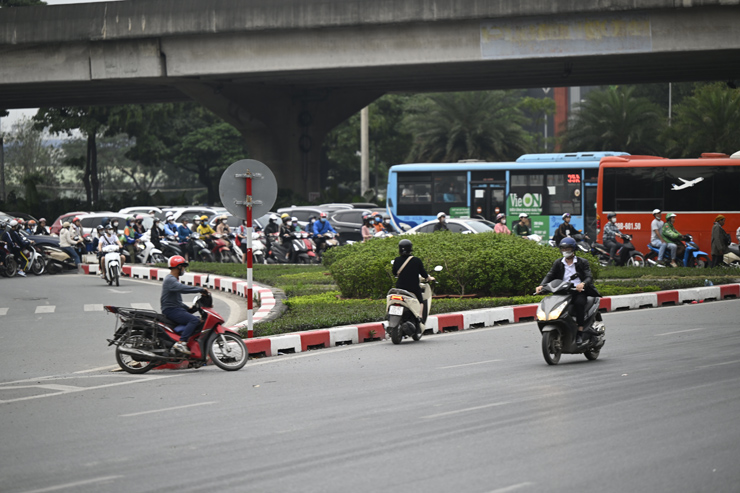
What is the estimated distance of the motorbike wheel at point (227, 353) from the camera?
1112 cm

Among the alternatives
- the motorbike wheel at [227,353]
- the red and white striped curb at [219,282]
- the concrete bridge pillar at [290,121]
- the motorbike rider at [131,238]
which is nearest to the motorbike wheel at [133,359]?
the motorbike wheel at [227,353]

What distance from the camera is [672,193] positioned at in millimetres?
26406

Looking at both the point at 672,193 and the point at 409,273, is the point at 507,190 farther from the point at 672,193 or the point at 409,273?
the point at 409,273

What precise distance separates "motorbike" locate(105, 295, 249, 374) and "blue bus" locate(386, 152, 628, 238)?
2049 cm

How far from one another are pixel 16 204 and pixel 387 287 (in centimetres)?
3321

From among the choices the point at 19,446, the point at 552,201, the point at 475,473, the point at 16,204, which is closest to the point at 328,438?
the point at 475,473

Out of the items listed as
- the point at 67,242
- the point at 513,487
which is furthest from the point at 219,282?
the point at 513,487

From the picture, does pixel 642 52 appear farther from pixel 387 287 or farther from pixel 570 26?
pixel 387 287

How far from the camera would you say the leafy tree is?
4859 centimetres

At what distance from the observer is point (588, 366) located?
1067 cm

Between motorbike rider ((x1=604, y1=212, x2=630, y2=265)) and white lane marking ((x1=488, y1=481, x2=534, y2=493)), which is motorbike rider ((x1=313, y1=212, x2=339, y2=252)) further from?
white lane marking ((x1=488, y1=481, x2=534, y2=493))

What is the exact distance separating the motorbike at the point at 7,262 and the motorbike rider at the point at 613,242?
640 inches

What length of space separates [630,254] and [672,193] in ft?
8.32

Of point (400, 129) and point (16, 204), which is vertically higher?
point (400, 129)
